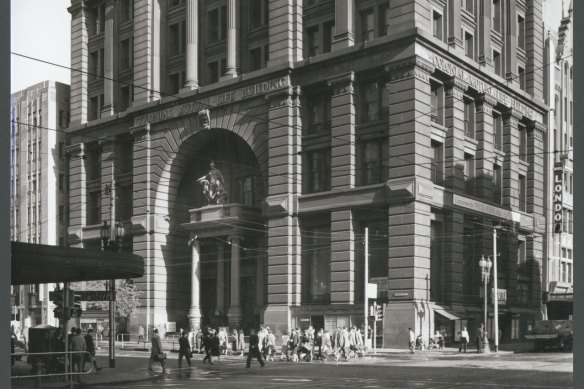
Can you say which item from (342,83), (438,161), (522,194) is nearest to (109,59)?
(522,194)

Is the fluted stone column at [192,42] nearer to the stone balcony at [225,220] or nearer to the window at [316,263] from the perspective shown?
the stone balcony at [225,220]

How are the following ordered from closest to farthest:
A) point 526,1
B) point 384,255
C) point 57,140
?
point 57,140
point 526,1
point 384,255

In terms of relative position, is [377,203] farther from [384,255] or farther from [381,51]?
[381,51]

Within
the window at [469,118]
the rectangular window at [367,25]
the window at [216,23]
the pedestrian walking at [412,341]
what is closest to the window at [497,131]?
the window at [469,118]

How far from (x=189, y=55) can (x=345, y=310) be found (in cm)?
1861

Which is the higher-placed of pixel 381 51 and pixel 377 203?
pixel 381 51

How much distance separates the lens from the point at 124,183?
23.8 meters

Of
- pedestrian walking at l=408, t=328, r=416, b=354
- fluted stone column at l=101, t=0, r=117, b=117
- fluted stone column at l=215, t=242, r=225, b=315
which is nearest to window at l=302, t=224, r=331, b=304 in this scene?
pedestrian walking at l=408, t=328, r=416, b=354

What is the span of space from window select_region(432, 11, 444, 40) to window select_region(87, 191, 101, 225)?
21761 mm

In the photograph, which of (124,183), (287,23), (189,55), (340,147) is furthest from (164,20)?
(340,147)

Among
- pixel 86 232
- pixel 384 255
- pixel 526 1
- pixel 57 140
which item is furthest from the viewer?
pixel 384 255

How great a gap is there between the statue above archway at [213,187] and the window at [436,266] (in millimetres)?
13549

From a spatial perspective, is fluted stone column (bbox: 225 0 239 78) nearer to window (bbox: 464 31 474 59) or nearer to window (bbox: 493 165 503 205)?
window (bbox: 493 165 503 205)

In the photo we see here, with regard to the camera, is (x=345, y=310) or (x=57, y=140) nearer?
(x=57, y=140)
